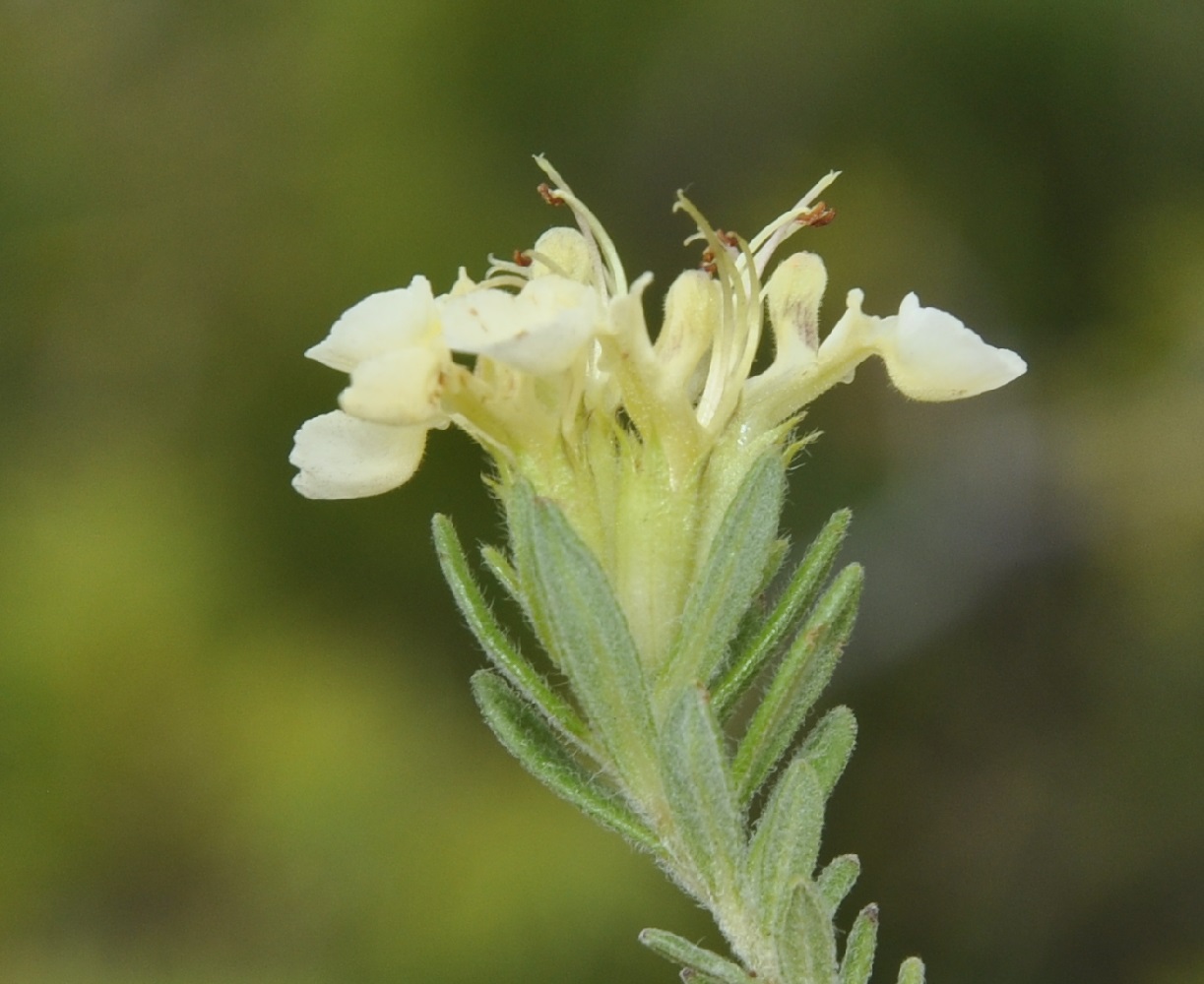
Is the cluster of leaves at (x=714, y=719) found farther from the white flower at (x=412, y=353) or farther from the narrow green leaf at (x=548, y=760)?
the white flower at (x=412, y=353)

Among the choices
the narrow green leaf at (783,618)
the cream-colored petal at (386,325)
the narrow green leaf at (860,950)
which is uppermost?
the cream-colored petal at (386,325)

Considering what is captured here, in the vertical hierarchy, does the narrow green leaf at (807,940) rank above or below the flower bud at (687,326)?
below

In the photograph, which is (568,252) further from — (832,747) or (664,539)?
(832,747)

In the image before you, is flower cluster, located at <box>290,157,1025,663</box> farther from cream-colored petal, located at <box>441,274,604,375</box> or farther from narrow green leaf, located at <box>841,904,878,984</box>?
narrow green leaf, located at <box>841,904,878,984</box>

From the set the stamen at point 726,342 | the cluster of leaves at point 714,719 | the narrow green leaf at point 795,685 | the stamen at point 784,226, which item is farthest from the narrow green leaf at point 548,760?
the stamen at point 784,226

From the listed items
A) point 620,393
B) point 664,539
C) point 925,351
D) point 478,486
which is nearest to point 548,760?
point 664,539

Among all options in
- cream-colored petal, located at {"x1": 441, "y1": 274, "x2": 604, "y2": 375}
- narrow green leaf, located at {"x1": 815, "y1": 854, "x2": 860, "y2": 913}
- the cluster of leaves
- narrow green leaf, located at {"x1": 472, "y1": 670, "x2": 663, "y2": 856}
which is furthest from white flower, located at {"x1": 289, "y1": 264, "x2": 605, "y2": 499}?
narrow green leaf, located at {"x1": 815, "y1": 854, "x2": 860, "y2": 913}

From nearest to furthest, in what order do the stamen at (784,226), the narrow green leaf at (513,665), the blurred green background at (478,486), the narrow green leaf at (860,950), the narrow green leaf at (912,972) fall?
the narrow green leaf at (912,972)
the narrow green leaf at (860,950)
the narrow green leaf at (513,665)
the stamen at (784,226)
the blurred green background at (478,486)
